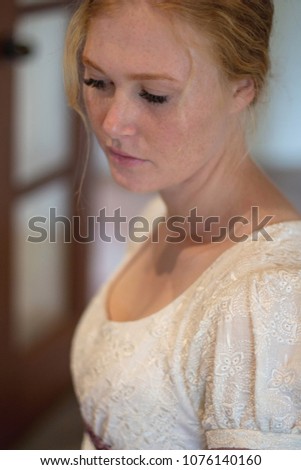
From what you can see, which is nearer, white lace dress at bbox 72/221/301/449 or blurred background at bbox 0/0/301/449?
white lace dress at bbox 72/221/301/449

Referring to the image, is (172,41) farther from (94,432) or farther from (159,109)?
(94,432)

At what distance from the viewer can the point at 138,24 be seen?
0.75 meters

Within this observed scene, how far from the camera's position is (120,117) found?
79cm

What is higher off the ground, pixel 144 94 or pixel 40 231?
pixel 144 94

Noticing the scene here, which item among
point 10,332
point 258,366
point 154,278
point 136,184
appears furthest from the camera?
point 10,332

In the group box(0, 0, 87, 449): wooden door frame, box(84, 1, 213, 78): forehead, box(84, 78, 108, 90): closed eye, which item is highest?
box(84, 1, 213, 78): forehead

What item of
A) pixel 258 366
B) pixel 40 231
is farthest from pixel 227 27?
pixel 40 231

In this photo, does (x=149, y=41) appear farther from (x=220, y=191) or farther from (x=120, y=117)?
(x=220, y=191)

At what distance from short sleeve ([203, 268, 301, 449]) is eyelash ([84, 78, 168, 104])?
0.18 m

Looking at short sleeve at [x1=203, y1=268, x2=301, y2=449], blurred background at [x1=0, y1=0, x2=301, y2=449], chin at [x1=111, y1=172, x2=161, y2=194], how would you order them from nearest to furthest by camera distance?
short sleeve at [x1=203, y1=268, x2=301, y2=449] < chin at [x1=111, y1=172, x2=161, y2=194] < blurred background at [x1=0, y1=0, x2=301, y2=449]

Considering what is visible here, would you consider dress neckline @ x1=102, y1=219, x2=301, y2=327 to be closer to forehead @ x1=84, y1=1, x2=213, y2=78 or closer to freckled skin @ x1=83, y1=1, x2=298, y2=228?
freckled skin @ x1=83, y1=1, x2=298, y2=228

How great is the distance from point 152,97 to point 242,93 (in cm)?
9

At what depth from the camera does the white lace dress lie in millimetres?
745

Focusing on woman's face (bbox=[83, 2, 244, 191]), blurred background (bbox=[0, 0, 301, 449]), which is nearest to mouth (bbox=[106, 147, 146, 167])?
woman's face (bbox=[83, 2, 244, 191])
